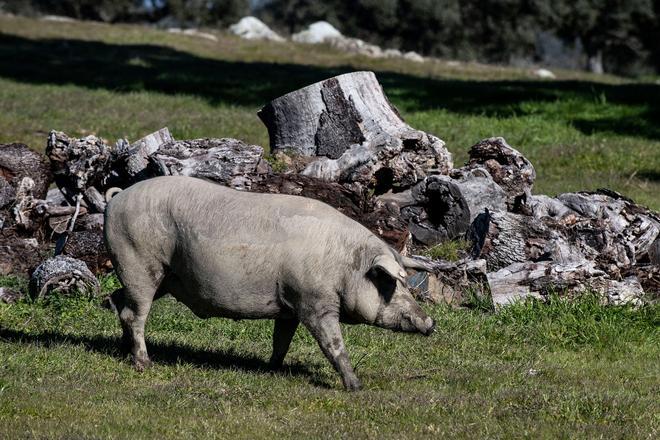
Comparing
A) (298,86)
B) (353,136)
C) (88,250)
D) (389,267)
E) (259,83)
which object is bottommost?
(259,83)

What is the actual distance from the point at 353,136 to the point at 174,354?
15.6 ft

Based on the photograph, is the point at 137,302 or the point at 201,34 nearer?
the point at 137,302

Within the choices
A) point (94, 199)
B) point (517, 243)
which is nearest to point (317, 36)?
point (94, 199)

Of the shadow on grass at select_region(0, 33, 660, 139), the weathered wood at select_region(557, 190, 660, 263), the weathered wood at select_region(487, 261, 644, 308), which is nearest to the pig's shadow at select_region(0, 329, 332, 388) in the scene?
the weathered wood at select_region(487, 261, 644, 308)

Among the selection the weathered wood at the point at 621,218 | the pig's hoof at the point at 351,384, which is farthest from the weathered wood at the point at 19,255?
the weathered wood at the point at 621,218

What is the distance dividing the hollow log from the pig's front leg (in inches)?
175

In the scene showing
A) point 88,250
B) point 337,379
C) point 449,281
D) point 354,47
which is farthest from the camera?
point 354,47

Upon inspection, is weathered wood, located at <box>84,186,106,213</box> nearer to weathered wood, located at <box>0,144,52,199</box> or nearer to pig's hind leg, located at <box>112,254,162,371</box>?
weathered wood, located at <box>0,144,52,199</box>

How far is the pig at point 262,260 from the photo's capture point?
Answer: 772 cm

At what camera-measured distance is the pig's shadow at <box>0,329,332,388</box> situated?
838 centimetres

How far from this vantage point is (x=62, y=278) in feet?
34.4

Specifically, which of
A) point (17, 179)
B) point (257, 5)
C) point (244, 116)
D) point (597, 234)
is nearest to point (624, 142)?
point (244, 116)

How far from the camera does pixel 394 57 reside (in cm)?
3672

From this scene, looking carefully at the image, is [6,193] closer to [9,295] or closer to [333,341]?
[9,295]
